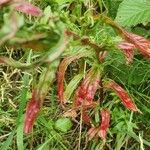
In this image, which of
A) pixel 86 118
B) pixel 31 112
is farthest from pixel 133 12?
pixel 31 112

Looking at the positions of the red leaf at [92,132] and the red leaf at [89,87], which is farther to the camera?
the red leaf at [92,132]

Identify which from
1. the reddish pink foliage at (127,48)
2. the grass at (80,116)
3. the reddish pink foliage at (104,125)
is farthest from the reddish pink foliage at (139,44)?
the reddish pink foliage at (104,125)

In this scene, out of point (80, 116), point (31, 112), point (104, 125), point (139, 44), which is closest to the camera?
point (31, 112)

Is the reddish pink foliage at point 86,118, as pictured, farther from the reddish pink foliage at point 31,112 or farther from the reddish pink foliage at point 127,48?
the reddish pink foliage at point 31,112

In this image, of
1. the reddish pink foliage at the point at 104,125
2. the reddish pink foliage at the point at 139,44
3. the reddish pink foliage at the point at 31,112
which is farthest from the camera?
the reddish pink foliage at the point at 104,125

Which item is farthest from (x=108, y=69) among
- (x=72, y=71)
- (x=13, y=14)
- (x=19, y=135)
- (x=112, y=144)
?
(x=13, y=14)

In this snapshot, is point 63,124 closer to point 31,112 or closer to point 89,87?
point 89,87

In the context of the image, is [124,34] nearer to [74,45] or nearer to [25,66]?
[74,45]
